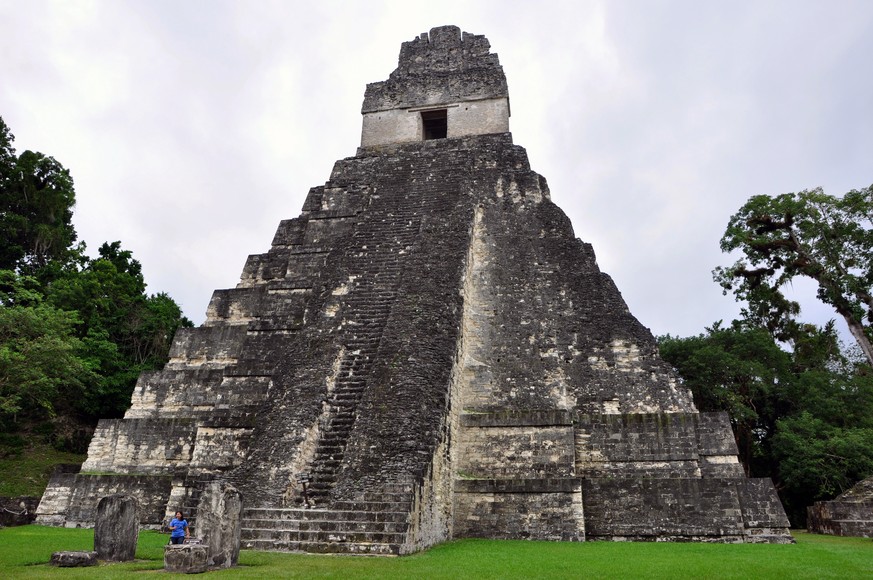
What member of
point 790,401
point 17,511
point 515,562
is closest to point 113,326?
point 17,511

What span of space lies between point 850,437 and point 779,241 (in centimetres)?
609

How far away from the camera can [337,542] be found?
7.03 meters

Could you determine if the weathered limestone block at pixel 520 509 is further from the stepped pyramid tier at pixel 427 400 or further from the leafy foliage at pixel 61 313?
the leafy foliage at pixel 61 313

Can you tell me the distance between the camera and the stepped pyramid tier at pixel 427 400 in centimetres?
841

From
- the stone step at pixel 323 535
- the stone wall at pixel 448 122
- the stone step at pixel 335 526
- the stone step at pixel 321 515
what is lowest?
the stone step at pixel 323 535

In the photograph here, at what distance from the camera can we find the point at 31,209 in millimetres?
23547

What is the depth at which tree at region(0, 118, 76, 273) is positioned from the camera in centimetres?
2261

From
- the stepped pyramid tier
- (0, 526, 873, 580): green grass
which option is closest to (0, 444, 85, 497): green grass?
the stepped pyramid tier

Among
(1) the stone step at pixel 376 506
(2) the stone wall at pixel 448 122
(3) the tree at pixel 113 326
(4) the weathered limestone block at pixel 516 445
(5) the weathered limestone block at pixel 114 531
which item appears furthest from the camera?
(3) the tree at pixel 113 326

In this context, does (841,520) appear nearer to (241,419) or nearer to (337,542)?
(337,542)

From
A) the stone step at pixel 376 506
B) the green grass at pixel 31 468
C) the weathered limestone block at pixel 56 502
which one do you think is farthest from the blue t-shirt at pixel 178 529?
the green grass at pixel 31 468

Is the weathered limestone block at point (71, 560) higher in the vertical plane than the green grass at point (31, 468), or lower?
lower

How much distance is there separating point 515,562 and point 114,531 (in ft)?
13.8

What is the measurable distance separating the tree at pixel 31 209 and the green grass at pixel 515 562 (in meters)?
17.7
